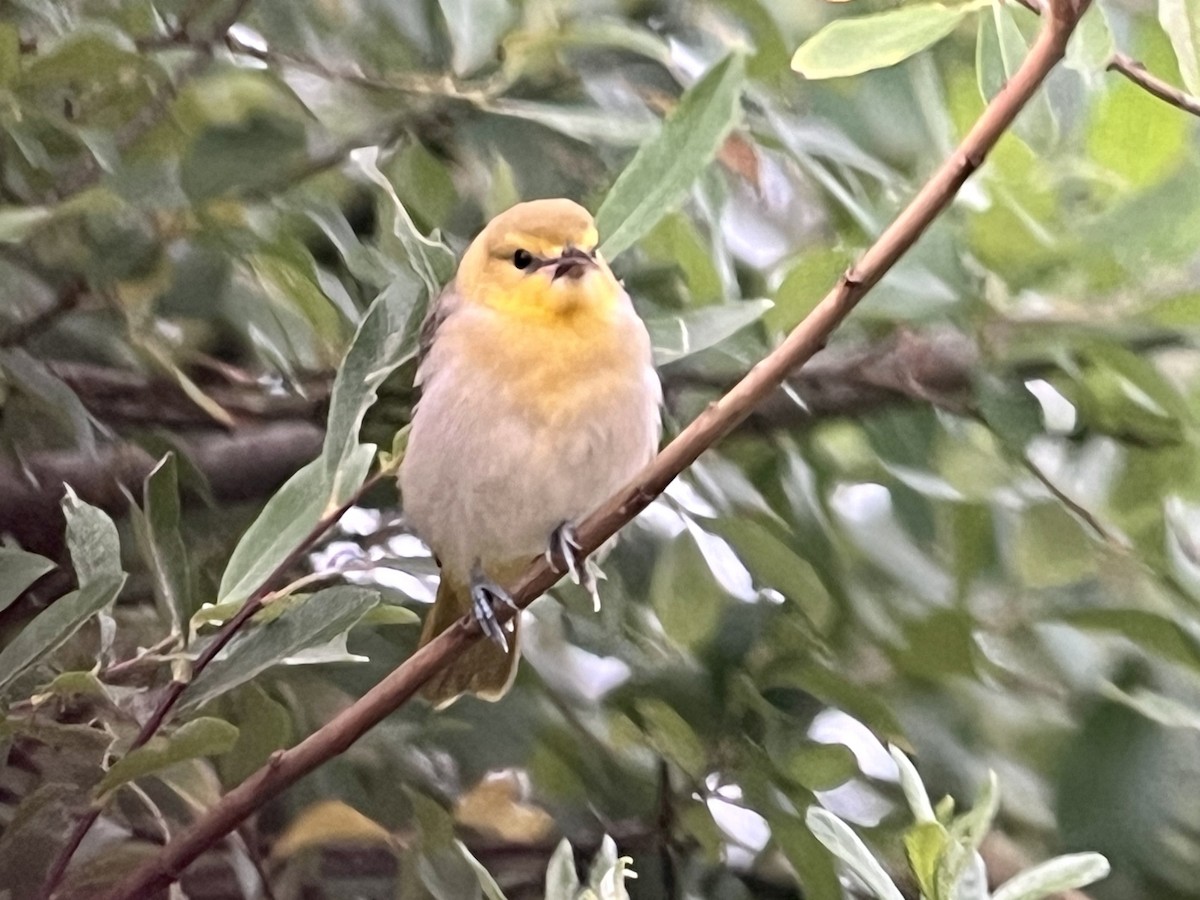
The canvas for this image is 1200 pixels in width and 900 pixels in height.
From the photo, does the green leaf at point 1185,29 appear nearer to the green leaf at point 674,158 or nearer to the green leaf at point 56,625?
the green leaf at point 674,158

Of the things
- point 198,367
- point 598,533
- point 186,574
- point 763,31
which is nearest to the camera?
point 598,533

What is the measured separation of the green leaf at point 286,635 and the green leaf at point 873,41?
0.29 m

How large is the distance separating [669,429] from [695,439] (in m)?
0.41

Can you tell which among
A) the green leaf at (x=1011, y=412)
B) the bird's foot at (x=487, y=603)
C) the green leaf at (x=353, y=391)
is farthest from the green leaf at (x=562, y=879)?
the green leaf at (x=1011, y=412)

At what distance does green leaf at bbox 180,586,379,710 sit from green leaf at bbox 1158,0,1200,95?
1.31ft

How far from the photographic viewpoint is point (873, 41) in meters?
0.52

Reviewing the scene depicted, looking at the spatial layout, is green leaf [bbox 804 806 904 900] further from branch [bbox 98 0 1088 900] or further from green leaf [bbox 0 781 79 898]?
green leaf [bbox 0 781 79 898]

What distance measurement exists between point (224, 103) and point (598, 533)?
397mm

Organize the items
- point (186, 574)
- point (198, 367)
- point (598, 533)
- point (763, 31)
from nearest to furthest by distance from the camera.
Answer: point (598, 533), point (186, 574), point (763, 31), point (198, 367)

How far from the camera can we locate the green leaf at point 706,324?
0.63 m

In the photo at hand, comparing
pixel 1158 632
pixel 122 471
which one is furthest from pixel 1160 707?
pixel 122 471

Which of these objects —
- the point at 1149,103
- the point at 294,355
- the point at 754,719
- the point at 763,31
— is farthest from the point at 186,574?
the point at 1149,103

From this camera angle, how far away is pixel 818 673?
28.9 inches

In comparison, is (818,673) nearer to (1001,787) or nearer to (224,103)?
(1001,787)
